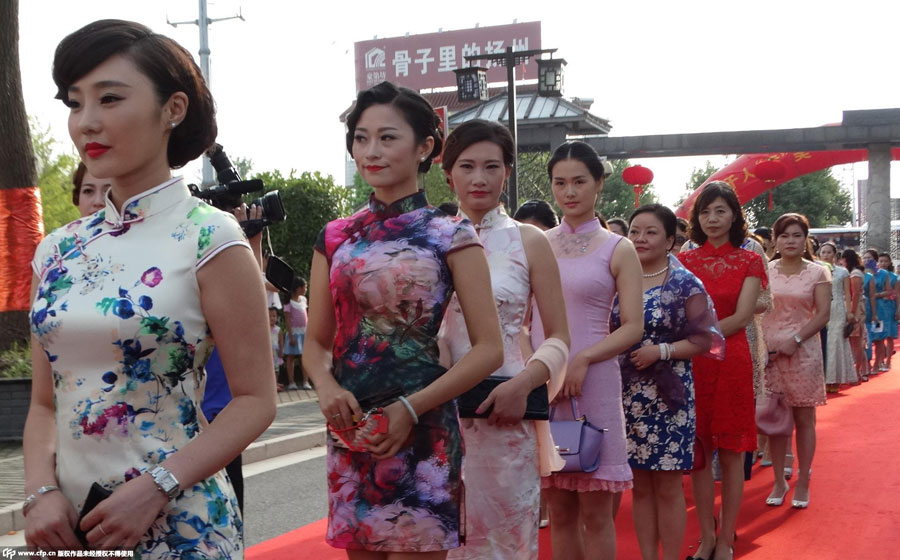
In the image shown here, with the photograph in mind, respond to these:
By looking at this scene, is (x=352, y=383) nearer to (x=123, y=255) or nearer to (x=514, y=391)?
(x=514, y=391)

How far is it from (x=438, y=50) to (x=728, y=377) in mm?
63685

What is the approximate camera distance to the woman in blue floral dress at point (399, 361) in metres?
2.76

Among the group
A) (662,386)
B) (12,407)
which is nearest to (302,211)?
(12,407)

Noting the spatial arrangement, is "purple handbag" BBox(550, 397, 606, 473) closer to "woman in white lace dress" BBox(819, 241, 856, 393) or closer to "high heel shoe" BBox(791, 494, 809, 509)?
"high heel shoe" BBox(791, 494, 809, 509)

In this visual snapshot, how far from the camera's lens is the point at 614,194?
85312mm

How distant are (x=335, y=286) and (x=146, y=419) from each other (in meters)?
1.01

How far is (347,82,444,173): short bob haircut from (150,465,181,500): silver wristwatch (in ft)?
4.50

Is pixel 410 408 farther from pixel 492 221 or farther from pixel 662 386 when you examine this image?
pixel 662 386

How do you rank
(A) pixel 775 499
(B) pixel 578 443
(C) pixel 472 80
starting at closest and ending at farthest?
(B) pixel 578 443 < (A) pixel 775 499 < (C) pixel 472 80

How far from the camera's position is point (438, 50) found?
222ft

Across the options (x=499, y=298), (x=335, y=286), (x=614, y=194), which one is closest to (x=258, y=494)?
(x=499, y=298)

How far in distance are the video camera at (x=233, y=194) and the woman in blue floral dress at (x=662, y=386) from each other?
2.08 m

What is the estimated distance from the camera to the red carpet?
590cm

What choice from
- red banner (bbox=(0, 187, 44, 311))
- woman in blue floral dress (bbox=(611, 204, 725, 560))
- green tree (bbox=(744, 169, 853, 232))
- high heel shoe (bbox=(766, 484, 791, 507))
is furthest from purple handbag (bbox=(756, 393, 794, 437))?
green tree (bbox=(744, 169, 853, 232))
